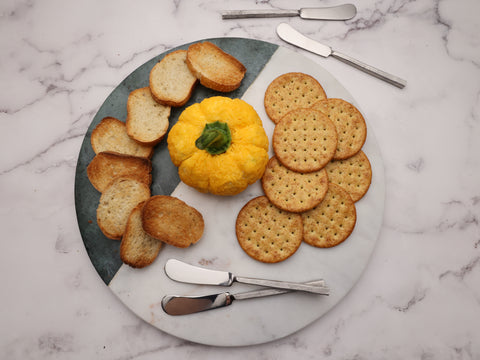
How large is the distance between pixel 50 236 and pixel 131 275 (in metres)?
0.58

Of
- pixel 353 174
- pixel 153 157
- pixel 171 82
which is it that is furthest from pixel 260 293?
pixel 171 82

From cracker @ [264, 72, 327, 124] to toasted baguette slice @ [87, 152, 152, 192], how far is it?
0.74 metres

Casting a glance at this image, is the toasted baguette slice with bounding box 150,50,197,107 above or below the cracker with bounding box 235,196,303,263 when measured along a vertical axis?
above

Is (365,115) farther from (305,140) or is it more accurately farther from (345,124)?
(305,140)

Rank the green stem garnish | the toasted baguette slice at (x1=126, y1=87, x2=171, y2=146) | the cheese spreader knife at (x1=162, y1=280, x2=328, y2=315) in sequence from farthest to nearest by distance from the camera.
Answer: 1. the toasted baguette slice at (x1=126, y1=87, x2=171, y2=146)
2. the cheese spreader knife at (x1=162, y1=280, x2=328, y2=315)
3. the green stem garnish

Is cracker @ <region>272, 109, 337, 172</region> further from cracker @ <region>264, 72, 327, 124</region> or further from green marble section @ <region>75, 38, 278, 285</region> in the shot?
green marble section @ <region>75, 38, 278, 285</region>

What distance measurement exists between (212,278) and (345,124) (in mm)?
1073

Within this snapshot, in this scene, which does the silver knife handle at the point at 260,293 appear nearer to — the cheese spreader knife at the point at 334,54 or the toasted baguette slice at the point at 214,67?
the toasted baguette slice at the point at 214,67

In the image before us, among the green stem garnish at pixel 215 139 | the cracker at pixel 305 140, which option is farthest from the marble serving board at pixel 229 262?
the green stem garnish at pixel 215 139

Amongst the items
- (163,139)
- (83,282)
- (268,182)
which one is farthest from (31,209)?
(268,182)

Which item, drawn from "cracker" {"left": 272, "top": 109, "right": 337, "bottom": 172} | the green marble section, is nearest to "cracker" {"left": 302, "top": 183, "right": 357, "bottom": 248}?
"cracker" {"left": 272, "top": 109, "right": 337, "bottom": 172}

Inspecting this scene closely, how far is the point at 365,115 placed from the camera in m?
2.11

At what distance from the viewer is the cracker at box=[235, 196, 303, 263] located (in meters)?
1.87

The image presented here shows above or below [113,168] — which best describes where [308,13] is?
above
